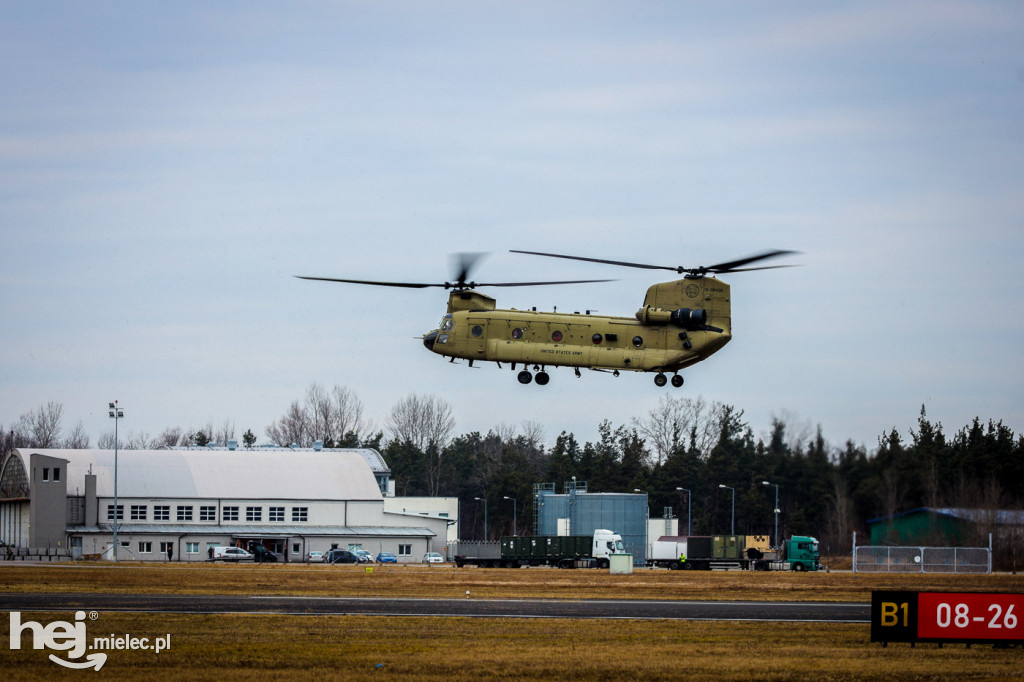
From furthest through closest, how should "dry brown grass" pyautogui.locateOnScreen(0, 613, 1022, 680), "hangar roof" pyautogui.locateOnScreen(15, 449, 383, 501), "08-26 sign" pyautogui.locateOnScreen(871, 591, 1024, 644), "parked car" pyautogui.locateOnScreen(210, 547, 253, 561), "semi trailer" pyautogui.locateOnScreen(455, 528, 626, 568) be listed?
"hangar roof" pyautogui.locateOnScreen(15, 449, 383, 501) < "parked car" pyautogui.locateOnScreen(210, 547, 253, 561) < "semi trailer" pyautogui.locateOnScreen(455, 528, 626, 568) < "08-26 sign" pyautogui.locateOnScreen(871, 591, 1024, 644) < "dry brown grass" pyautogui.locateOnScreen(0, 613, 1022, 680)

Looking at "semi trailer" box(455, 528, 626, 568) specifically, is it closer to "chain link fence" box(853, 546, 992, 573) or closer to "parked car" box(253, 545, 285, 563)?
"parked car" box(253, 545, 285, 563)

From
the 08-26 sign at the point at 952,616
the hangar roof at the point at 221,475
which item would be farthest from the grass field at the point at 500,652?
the hangar roof at the point at 221,475

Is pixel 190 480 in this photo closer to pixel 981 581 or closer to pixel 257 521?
pixel 257 521

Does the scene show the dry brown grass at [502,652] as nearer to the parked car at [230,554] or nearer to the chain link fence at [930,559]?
the chain link fence at [930,559]

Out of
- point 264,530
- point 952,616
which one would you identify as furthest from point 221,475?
point 952,616

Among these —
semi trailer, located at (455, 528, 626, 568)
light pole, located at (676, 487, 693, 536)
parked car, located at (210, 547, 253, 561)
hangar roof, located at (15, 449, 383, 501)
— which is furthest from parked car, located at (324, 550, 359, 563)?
light pole, located at (676, 487, 693, 536)

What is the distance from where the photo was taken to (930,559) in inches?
3076

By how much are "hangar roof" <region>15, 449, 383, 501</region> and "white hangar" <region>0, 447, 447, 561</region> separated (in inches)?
3.8

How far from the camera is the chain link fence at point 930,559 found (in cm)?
7769

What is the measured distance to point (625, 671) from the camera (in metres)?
26.6

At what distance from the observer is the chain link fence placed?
77.7 metres

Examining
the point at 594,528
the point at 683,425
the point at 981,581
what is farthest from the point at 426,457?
the point at 981,581

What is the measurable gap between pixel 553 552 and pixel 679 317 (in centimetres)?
4774

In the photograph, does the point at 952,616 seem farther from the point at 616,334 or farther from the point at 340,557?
the point at 340,557
